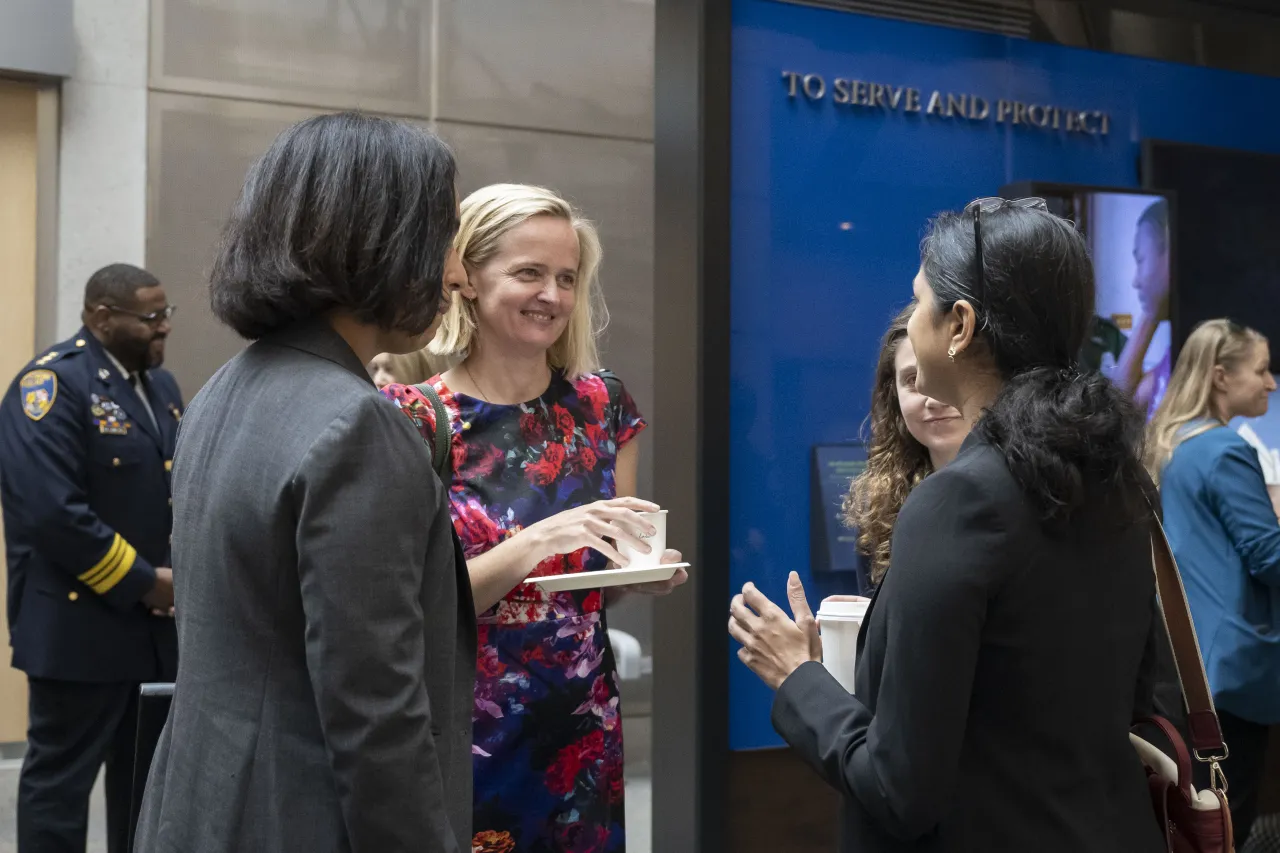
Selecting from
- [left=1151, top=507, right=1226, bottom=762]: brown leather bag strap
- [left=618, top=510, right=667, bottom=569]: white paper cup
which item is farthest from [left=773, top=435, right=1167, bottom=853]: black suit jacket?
[left=618, top=510, right=667, bottom=569]: white paper cup

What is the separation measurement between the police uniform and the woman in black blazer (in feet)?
10.5

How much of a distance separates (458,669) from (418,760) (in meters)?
0.21

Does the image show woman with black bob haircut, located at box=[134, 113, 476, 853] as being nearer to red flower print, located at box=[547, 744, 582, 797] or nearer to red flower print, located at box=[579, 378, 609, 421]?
red flower print, located at box=[547, 744, 582, 797]

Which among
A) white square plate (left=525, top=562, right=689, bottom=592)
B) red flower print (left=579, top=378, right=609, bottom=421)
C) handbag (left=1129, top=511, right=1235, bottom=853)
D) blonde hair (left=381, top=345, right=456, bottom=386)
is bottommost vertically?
handbag (left=1129, top=511, right=1235, bottom=853)

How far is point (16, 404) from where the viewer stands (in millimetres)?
4383

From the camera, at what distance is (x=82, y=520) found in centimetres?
425

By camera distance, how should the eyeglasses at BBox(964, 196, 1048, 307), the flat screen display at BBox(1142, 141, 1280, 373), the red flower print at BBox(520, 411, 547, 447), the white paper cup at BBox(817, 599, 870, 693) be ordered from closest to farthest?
the eyeglasses at BBox(964, 196, 1048, 307) < the white paper cup at BBox(817, 599, 870, 693) < the red flower print at BBox(520, 411, 547, 447) < the flat screen display at BBox(1142, 141, 1280, 373)

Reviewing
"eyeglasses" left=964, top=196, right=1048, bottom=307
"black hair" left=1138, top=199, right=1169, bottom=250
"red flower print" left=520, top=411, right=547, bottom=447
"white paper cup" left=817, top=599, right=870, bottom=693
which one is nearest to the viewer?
"eyeglasses" left=964, top=196, right=1048, bottom=307

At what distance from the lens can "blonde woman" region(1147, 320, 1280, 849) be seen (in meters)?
4.35

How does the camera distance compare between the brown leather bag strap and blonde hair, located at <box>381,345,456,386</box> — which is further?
blonde hair, located at <box>381,345,456,386</box>

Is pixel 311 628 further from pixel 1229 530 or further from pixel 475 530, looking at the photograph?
pixel 1229 530

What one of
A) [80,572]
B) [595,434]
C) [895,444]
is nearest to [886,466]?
[895,444]

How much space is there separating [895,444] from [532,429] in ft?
2.58

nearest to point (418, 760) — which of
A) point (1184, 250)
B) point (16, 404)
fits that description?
point (16, 404)
